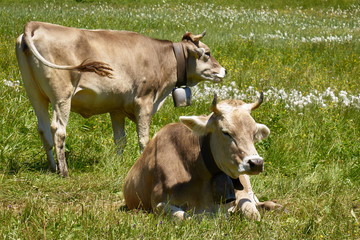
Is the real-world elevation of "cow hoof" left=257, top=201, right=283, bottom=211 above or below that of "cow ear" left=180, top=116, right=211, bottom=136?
below

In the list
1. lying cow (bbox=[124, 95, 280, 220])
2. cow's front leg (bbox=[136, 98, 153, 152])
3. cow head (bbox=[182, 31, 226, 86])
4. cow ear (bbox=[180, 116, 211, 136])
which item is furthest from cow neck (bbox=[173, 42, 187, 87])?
cow ear (bbox=[180, 116, 211, 136])

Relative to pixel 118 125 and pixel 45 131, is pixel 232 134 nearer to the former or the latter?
pixel 45 131

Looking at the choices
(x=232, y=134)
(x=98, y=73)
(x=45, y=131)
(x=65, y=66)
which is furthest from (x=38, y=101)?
(x=232, y=134)

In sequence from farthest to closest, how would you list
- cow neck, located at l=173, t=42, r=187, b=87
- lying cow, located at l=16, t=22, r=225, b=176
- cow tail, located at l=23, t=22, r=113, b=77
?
cow neck, located at l=173, t=42, r=187, b=87, lying cow, located at l=16, t=22, r=225, b=176, cow tail, located at l=23, t=22, r=113, b=77

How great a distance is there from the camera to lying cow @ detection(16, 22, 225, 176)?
21.2 ft

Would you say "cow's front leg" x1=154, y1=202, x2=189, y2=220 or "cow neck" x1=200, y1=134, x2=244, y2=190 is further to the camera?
"cow neck" x1=200, y1=134, x2=244, y2=190

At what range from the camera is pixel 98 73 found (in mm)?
6094

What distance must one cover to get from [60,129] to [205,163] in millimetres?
2391

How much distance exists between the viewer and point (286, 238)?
459 cm

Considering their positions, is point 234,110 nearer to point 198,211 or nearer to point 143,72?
point 198,211

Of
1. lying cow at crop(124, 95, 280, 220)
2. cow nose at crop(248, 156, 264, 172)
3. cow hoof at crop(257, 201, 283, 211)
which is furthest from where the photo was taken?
cow hoof at crop(257, 201, 283, 211)

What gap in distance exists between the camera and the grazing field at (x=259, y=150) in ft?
15.0

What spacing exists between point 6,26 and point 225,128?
34.3 feet

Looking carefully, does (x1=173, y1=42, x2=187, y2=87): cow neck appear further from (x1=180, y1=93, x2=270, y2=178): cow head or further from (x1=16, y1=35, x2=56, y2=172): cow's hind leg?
(x1=180, y1=93, x2=270, y2=178): cow head
